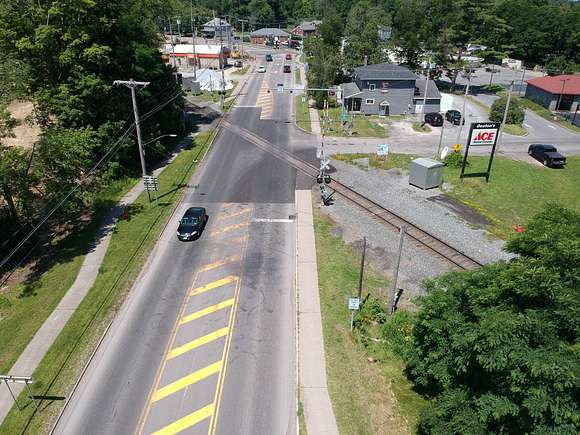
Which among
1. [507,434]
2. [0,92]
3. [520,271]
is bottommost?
[507,434]

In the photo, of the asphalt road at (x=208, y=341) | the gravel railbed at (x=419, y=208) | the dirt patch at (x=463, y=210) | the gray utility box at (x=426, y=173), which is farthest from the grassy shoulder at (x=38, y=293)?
the dirt patch at (x=463, y=210)

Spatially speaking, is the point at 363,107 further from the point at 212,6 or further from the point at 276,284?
the point at 212,6

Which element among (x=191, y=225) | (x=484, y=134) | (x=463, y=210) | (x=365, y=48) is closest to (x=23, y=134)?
(x=191, y=225)

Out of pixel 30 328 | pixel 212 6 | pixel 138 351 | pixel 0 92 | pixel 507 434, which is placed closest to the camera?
pixel 507 434

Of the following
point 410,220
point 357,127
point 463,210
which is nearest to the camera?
point 410,220

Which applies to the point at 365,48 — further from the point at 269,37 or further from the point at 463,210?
the point at 269,37

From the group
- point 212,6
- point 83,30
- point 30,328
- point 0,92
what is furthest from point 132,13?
point 212,6
